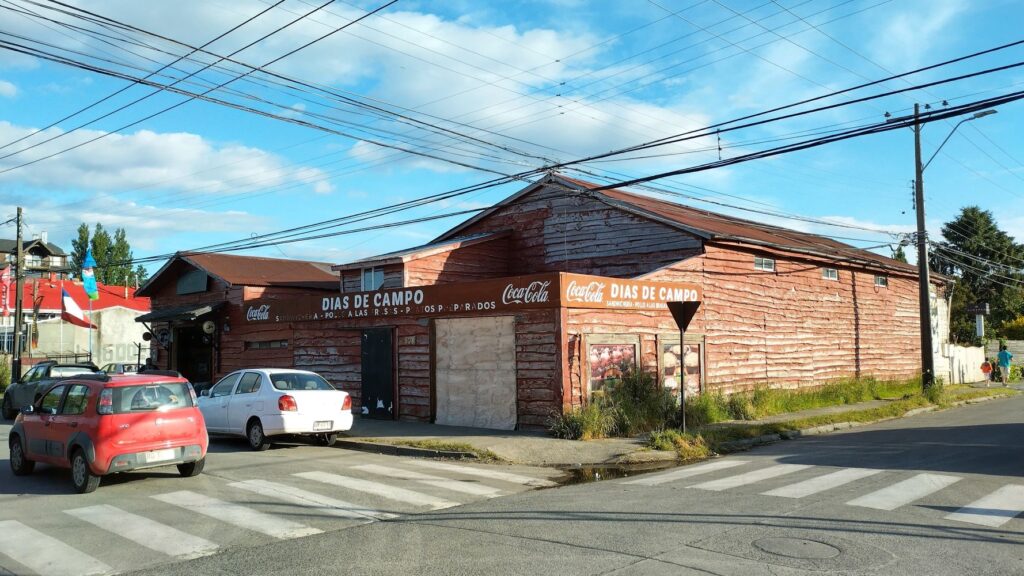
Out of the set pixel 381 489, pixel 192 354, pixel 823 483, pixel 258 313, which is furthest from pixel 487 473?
pixel 192 354

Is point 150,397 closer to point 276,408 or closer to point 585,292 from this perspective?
point 276,408

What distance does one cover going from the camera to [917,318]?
107 feet

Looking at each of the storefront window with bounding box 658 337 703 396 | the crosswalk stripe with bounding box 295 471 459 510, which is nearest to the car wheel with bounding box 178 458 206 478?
the crosswalk stripe with bounding box 295 471 459 510

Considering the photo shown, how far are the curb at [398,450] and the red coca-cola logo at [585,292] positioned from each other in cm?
411

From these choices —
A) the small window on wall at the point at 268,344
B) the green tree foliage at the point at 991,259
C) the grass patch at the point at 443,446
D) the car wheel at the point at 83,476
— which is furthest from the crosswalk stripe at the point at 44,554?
the green tree foliage at the point at 991,259

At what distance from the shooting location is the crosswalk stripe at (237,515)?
7.85 m

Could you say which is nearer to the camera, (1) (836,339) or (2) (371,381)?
(2) (371,381)

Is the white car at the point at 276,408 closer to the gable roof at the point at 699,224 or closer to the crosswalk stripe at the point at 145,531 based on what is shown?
the crosswalk stripe at the point at 145,531

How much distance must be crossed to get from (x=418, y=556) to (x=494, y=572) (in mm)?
896

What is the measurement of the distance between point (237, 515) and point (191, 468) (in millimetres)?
3137

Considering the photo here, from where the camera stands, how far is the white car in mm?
14414

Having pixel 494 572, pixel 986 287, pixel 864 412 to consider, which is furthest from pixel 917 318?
pixel 986 287

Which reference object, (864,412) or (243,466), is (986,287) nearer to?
(864,412)

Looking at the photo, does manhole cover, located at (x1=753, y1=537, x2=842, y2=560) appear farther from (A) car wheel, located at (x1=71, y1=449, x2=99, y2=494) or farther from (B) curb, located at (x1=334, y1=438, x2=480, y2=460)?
(A) car wheel, located at (x1=71, y1=449, x2=99, y2=494)
